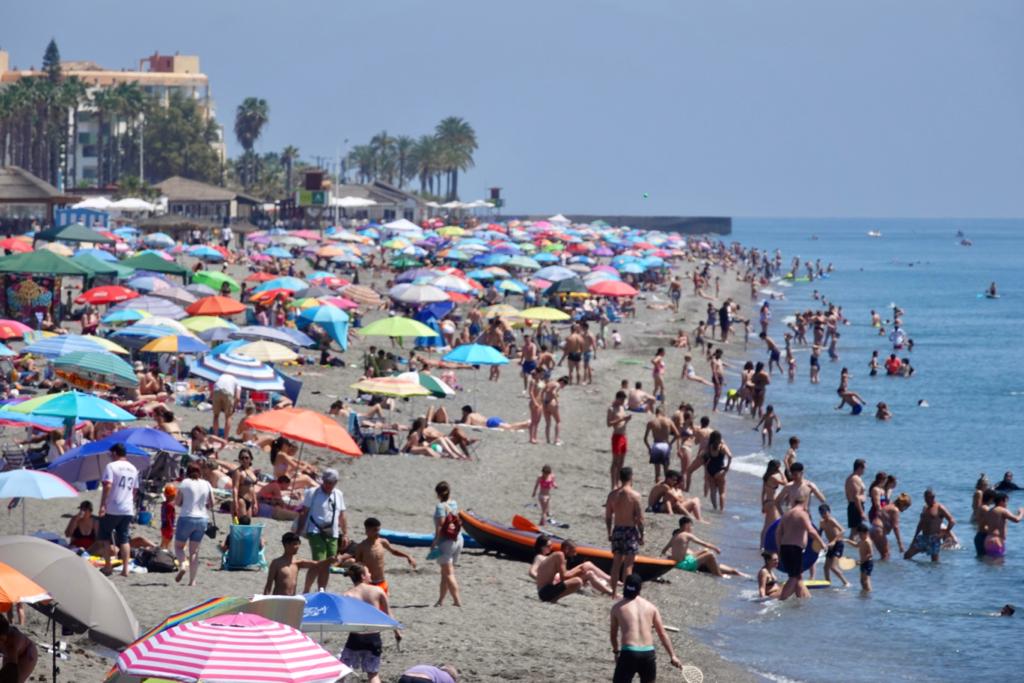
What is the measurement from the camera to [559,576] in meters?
14.4

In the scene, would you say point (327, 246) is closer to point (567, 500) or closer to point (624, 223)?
point (567, 500)

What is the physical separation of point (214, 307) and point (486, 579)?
43.5 feet

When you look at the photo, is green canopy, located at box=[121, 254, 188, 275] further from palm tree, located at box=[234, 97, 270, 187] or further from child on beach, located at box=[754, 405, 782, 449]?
palm tree, located at box=[234, 97, 270, 187]

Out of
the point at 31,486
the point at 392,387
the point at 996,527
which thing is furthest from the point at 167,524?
the point at 996,527

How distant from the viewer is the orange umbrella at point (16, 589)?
341 inches

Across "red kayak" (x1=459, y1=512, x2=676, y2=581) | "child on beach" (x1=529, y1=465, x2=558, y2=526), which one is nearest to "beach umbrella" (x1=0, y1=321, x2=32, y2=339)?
"child on beach" (x1=529, y1=465, x2=558, y2=526)

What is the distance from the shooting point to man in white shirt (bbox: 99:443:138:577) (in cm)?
1273

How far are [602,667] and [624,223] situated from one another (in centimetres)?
14409

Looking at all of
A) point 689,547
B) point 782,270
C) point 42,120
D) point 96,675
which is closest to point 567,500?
point 689,547

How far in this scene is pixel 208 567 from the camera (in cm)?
1376

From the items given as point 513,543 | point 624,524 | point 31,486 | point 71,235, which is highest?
point 71,235

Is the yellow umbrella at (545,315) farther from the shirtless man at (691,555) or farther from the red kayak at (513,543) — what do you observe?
the red kayak at (513,543)

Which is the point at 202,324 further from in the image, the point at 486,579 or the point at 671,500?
the point at 486,579

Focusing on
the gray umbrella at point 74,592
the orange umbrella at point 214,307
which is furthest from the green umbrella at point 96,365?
the gray umbrella at point 74,592
